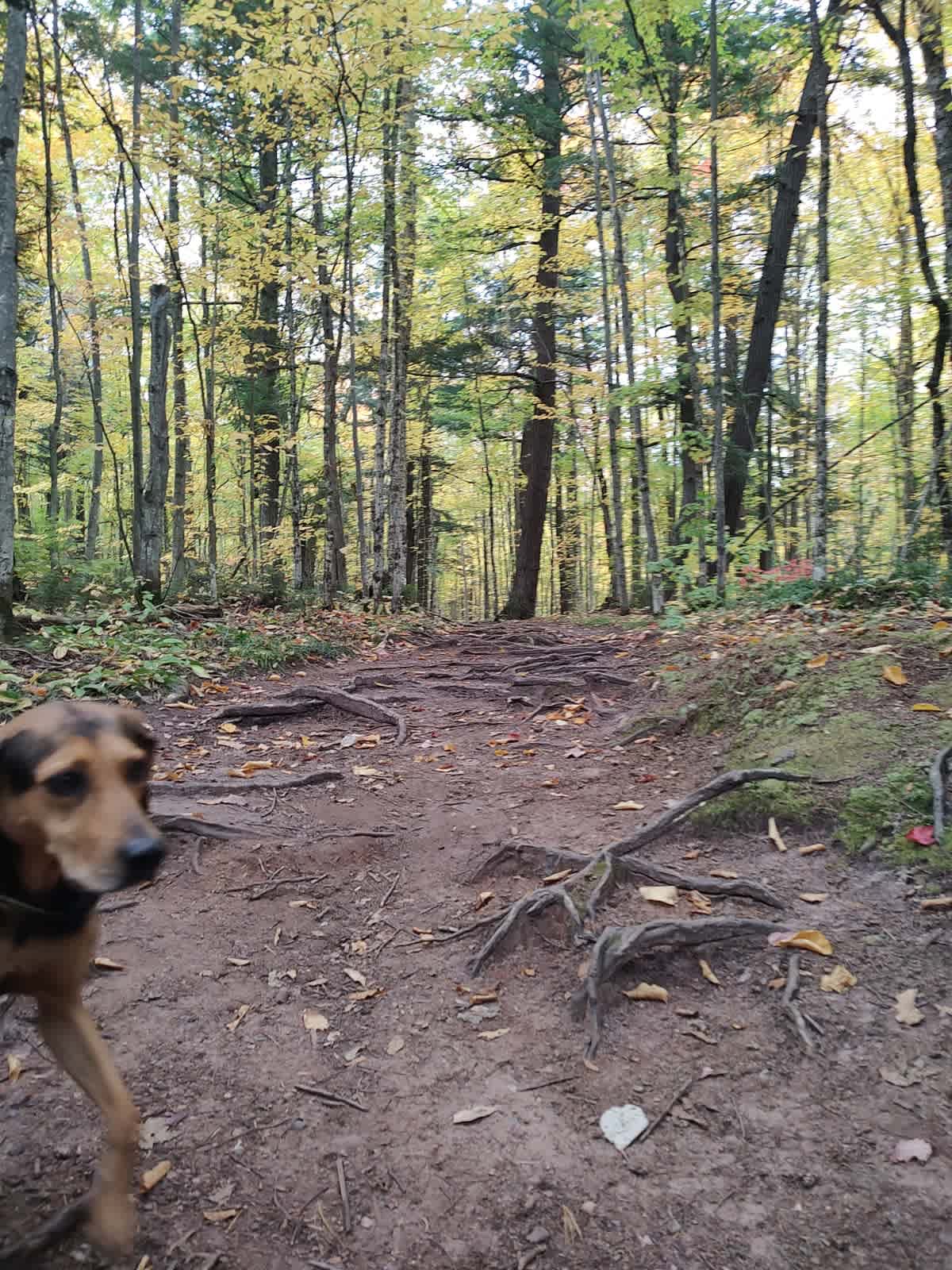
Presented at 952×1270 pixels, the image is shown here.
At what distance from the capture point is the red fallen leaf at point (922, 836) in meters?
3.35

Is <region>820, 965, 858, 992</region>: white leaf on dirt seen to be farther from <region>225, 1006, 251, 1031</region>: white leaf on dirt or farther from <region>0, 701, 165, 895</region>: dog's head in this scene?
<region>0, 701, 165, 895</region>: dog's head

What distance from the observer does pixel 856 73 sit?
10.2m

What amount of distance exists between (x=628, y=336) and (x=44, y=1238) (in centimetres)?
1279

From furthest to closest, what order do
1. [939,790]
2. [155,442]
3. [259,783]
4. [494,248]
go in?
1. [494,248]
2. [155,442]
3. [259,783]
4. [939,790]

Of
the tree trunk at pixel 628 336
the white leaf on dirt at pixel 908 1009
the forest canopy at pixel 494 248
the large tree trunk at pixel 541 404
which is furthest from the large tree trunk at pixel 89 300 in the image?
the white leaf on dirt at pixel 908 1009

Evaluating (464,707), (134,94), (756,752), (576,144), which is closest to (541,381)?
(576,144)

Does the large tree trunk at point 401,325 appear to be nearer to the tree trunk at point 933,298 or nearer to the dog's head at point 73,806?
the tree trunk at point 933,298

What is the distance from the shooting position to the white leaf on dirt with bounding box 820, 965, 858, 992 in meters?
2.79

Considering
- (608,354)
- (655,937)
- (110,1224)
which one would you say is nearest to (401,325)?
(608,354)

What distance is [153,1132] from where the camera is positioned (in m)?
2.46

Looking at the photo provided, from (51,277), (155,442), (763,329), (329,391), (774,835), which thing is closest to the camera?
(774,835)

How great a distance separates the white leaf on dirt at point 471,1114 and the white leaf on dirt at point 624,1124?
0.38 meters

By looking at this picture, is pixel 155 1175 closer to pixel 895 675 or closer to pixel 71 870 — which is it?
pixel 71 870

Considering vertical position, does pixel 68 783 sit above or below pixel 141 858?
above
